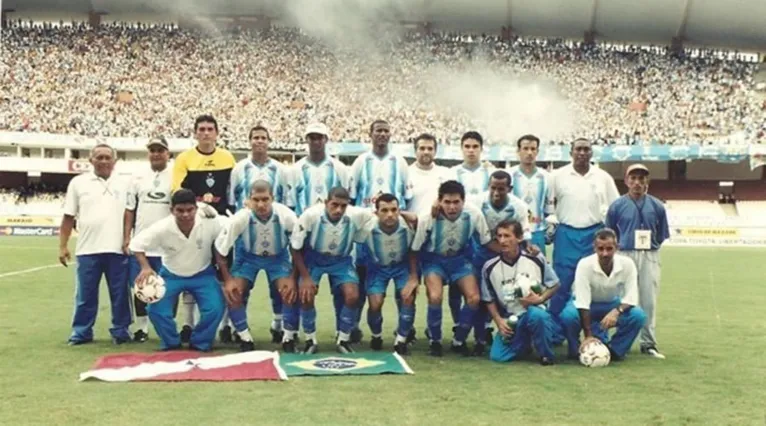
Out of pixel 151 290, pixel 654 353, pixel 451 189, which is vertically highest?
pixel 451 189

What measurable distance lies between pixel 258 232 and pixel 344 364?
1.52 meters

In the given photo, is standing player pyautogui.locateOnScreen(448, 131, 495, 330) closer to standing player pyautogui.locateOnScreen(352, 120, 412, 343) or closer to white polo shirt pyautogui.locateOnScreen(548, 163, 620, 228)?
standing player pyautogui.locateOnScreen(352, 120, 412, 343)

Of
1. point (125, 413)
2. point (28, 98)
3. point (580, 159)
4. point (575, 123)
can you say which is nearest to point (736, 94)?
point (575, 123)

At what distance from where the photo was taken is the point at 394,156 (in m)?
9.51

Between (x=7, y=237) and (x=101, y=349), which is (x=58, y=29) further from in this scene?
(x=101, y=349)

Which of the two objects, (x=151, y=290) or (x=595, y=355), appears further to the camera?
(x=151, y=290)

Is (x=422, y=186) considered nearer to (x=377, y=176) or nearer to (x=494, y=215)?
(x=377, y=176)

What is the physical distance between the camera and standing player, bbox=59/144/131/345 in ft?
29.3

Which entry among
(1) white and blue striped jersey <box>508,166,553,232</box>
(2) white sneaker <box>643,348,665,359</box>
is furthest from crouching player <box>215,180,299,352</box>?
(2) white sneaker <box>643,348,665,359</box>

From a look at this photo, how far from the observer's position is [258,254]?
861 cm

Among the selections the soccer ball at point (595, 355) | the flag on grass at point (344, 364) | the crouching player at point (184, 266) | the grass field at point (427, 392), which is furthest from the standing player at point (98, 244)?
the soccer ball at point (595, 355)

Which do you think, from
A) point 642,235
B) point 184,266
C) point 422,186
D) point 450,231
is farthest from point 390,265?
point 642,235

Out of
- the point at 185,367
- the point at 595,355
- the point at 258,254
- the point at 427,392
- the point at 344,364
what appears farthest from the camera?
the point at 258,254

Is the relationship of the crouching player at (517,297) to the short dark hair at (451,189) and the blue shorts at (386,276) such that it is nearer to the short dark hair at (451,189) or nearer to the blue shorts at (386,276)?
the short dark hair at (451,189)
